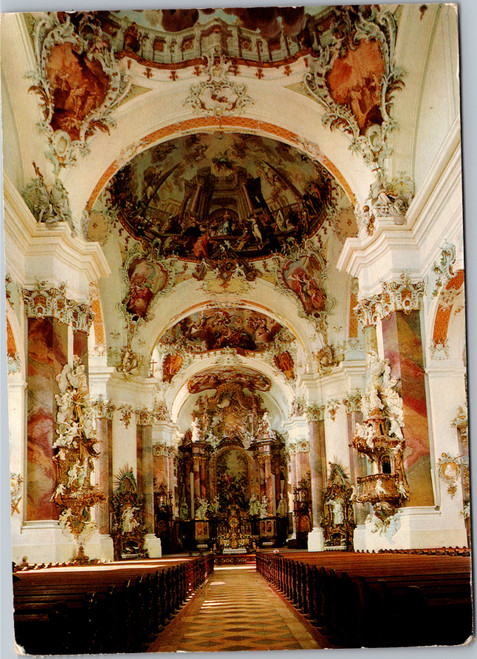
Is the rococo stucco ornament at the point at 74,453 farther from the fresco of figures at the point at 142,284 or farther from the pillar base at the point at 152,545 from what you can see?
the pillar base at the point at 152,545

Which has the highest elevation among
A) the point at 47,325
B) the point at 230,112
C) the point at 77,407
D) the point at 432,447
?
the point at 230,112

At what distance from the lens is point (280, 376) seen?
108 ft

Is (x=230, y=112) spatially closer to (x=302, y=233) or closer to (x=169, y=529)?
(x=302, y=233)

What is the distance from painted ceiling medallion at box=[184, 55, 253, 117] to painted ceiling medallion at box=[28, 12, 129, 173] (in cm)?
134

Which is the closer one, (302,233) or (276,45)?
(276,45)

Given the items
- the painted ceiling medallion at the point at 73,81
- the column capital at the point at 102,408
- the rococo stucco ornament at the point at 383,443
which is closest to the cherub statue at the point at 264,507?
the column capital at the point at 102,408

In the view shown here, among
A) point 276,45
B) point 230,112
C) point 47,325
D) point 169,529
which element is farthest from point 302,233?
point 169,529

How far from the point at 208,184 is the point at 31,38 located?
11.4 meters

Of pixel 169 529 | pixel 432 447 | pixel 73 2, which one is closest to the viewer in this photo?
A: pixel 73 2

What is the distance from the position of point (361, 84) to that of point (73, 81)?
4554 millimetres

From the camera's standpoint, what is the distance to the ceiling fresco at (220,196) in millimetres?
18484

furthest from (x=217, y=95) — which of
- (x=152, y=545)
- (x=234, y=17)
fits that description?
(x=152, y=545)

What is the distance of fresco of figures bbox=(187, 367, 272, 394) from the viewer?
3612cm

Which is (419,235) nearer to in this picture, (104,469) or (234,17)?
(234,17)
